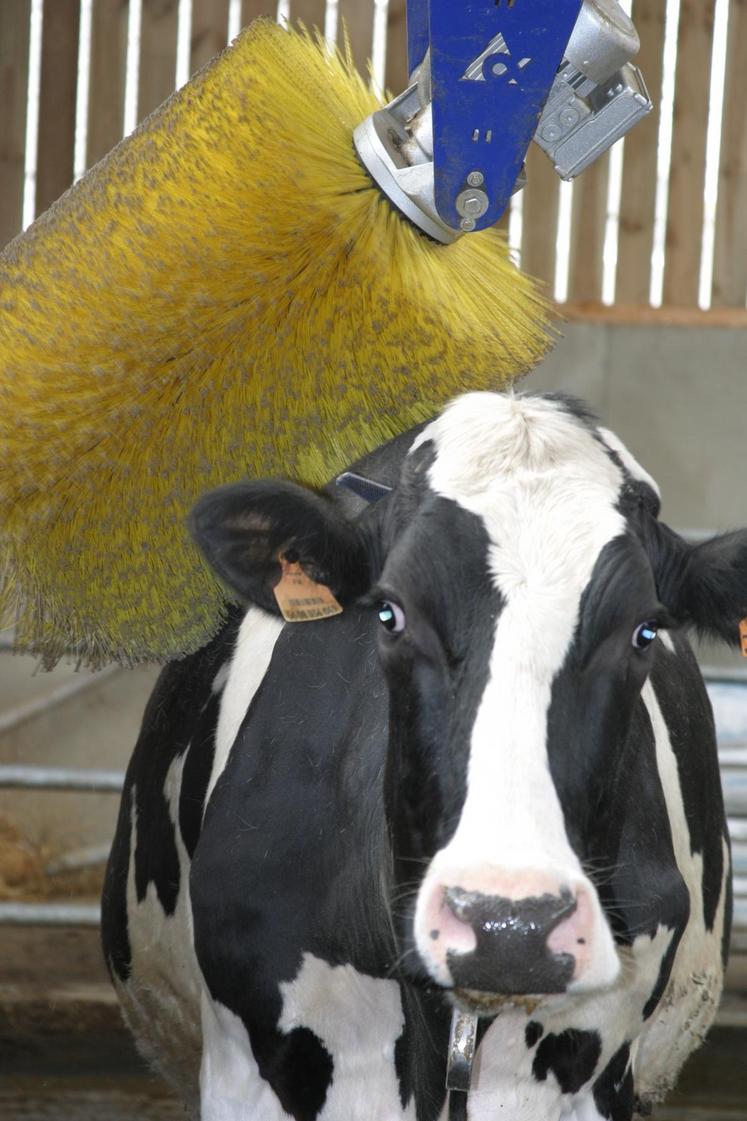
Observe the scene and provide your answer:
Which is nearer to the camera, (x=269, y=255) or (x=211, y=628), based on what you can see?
(x=269, y=255)

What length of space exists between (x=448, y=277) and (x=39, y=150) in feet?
12.1

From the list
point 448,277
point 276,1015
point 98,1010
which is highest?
point 448,277

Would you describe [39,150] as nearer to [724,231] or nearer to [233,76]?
[724,231]

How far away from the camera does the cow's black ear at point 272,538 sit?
6.31ft

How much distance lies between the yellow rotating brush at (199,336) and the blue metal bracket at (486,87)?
0.18m

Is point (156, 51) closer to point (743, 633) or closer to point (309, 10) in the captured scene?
point (309, 10)

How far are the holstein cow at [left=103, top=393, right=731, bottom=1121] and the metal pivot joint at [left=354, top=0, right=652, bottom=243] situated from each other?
286 millimetres

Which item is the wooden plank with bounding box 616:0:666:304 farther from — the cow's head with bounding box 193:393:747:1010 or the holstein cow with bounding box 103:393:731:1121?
the cow's head with bounding box 193:393:747:1010

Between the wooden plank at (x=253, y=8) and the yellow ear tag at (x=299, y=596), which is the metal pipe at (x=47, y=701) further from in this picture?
the yellow ear tag at (x=299, y=596)

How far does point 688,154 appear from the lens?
5.68 m

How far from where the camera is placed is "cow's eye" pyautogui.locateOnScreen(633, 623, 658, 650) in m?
1.85

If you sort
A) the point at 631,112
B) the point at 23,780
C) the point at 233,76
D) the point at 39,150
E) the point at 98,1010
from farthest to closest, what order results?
the point at 39,150 → the point at 98,1010 → the point at 23,780 → the point at 233,76 → the point at 631,112

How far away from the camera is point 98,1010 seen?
4.04m

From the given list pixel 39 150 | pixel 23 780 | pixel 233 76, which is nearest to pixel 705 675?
pixel 23 780
